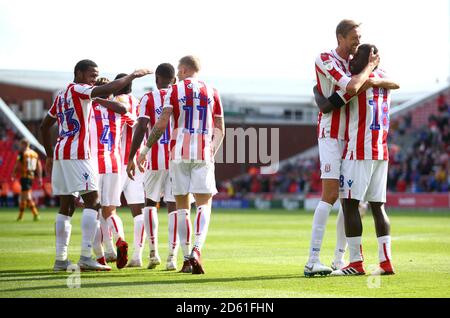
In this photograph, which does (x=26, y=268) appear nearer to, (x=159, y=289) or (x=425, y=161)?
(x=159, y=289)

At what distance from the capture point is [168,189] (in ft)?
37.3

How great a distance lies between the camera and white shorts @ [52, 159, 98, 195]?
411 inches

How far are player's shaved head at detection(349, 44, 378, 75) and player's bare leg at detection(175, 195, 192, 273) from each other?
2416 millimetres

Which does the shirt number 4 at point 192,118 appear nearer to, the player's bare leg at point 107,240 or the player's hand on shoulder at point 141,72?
the player's hand on shoulder at point 141,72

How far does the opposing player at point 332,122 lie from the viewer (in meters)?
9.60

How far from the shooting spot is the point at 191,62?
1030 centimetres

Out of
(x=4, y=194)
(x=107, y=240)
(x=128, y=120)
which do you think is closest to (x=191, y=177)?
(x=128, y=120)

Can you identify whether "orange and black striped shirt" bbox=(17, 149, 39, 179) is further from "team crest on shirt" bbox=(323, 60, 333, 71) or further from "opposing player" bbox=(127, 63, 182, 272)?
"team crest on shirt" bbox=(323, 60, 333, 71)

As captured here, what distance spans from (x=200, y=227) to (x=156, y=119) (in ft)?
6.20

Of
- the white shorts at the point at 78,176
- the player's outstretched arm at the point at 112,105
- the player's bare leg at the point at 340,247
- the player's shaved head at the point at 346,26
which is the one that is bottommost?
the player's bare leg at the point at 340,247

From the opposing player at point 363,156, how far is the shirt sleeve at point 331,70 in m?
0.16

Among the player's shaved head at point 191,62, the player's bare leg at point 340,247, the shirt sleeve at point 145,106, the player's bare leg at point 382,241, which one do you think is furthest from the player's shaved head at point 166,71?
the player's bare leg at point 382,241

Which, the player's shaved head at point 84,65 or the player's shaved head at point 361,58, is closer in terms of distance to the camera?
the player's shaved head at point 361,58
